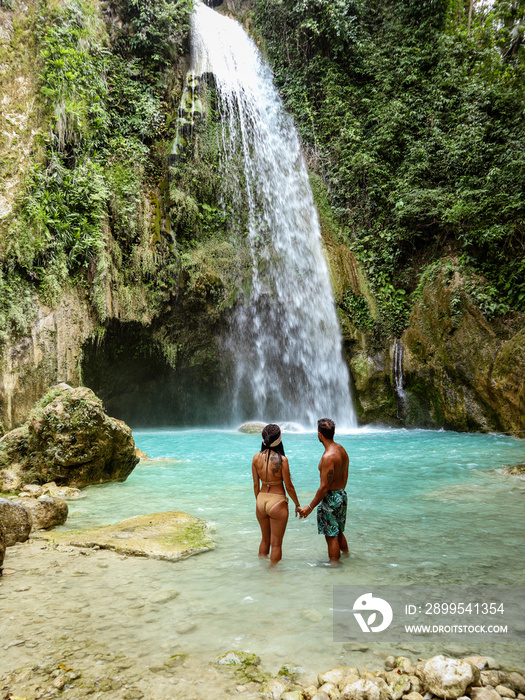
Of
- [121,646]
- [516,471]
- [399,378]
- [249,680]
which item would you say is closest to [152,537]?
[121,646]

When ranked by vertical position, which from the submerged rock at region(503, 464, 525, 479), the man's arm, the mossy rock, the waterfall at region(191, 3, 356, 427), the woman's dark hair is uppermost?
the waterfall at region(191, 3, 356, 427)

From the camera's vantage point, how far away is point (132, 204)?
42.6 feet

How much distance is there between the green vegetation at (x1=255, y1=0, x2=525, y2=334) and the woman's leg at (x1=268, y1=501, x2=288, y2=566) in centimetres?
1048

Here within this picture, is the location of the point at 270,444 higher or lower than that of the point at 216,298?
lower

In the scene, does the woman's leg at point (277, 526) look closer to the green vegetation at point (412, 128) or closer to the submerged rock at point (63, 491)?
the submerged rock at point (63, 491)

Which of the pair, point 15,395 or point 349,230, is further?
point 349,230

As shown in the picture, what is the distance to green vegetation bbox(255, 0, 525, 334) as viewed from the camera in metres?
13.1

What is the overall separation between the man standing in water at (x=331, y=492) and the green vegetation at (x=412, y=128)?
10.1 m

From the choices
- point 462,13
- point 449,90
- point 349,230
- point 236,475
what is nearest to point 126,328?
point 236,475

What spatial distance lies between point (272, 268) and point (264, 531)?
11.9 meters

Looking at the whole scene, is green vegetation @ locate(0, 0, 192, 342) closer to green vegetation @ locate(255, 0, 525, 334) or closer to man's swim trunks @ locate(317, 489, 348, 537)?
green vegetation @ locate(255, 0, 525, 334)

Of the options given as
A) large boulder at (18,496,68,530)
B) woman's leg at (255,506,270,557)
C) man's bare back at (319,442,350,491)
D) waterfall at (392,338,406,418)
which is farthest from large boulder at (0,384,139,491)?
waterfall at (392,338,406,418)

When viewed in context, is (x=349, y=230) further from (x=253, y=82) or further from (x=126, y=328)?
(x=126, y=328)

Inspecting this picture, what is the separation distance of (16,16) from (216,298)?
8980 millimetres
